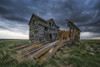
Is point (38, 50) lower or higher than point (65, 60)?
higher

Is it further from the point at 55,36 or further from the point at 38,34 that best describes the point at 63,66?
the point at 55,36

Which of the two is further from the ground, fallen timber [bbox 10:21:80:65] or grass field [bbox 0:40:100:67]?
fallen timber [bbox 10:21:80:65]

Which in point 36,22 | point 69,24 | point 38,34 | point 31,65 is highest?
point 36,22

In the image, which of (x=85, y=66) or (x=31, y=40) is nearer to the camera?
(x=85, y=66)

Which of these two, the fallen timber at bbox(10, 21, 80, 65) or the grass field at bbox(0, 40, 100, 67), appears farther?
the fallen timber at bbox(10, 21, 80, 65)

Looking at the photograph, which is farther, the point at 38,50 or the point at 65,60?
the point at 38,50

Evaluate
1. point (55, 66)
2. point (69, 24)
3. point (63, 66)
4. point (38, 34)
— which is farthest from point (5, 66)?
point (69, 24)

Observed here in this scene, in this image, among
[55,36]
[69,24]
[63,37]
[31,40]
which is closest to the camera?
[69,24]

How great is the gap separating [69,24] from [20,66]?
339 inches

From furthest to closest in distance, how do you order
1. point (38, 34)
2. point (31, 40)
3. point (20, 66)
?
point (31, 40), point (38, 34), point (20, 66)

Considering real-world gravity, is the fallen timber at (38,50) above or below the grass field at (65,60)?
above

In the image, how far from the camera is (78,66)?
2.98 meters

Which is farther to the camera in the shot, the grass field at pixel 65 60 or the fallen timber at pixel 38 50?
the fallen timber at pixel 38 50

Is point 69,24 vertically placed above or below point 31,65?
above
